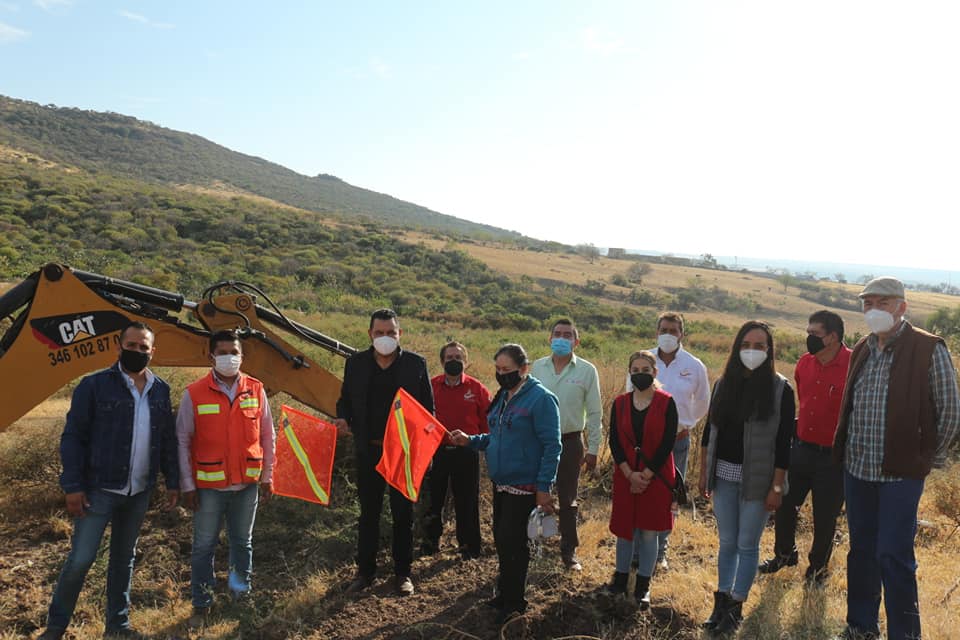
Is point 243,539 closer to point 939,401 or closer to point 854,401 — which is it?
point 854,401

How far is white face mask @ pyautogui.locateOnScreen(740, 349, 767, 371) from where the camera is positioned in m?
4.32

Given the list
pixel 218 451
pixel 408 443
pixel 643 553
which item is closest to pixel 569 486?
pixel 643 553

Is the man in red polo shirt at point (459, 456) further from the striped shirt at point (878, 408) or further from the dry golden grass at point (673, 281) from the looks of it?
the dry golden grass at point (673, 281)

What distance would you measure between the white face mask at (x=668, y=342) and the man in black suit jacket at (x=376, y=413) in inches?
80.5

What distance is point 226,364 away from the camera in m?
4.46

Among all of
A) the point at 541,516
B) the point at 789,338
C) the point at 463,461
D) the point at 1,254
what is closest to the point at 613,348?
the point at 789,338

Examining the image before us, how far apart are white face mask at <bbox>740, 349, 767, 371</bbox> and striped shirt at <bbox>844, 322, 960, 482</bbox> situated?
58 centimetres

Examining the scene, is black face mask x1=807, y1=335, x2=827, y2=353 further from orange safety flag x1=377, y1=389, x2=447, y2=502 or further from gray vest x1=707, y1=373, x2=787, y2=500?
orange safety flag x1=377, y1=389, x2=447, y2=502

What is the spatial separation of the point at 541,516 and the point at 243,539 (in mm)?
2241

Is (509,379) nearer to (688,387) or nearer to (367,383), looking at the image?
(367,383)

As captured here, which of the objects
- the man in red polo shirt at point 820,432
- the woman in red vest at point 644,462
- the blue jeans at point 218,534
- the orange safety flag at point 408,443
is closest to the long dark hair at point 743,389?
the woman in red vest at point 644,462

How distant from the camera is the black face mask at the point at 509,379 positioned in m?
4.38

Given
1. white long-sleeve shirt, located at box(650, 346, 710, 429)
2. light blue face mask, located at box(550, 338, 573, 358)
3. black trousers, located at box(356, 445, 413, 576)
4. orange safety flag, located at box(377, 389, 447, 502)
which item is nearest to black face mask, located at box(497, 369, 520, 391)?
orange safety flag, located at box(377, 389, 447, 502)

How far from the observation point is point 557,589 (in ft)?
16.4
